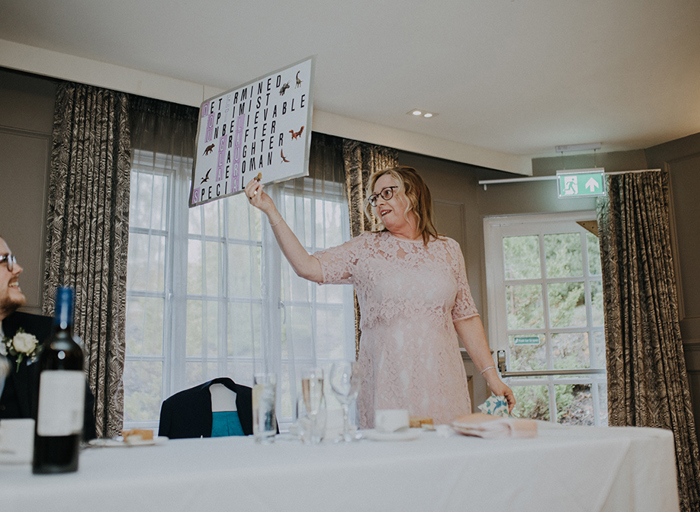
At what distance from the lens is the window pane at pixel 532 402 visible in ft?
16.3

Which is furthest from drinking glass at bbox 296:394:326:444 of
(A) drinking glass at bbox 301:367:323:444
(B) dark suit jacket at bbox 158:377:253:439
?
(B) dark suit jacket at bbox 158:377:253:439

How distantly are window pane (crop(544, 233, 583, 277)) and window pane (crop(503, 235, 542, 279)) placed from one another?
9 centimetres

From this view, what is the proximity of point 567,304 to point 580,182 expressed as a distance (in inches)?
40.1

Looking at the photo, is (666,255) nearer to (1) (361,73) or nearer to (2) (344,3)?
(1) (361,73)

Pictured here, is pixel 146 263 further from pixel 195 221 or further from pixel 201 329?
pixel 201 329

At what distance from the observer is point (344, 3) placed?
301cm

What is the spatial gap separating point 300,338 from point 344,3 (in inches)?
85.0

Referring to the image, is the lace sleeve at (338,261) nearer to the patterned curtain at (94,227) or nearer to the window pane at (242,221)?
the patterned curtain at (94,227)

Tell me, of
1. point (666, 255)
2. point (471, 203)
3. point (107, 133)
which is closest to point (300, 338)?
point (107, 133)

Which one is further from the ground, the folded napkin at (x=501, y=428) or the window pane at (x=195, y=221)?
the window pane at (x=195, y=221)

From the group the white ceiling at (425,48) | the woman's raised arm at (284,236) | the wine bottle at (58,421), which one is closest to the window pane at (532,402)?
the white ceiling at (425,48)

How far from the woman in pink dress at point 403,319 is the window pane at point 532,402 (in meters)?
3.07

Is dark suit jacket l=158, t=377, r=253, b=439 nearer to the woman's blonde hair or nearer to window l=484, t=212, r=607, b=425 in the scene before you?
the woman's blonde hair

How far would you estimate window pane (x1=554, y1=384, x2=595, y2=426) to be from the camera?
494cm
